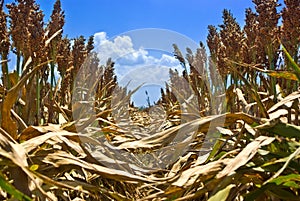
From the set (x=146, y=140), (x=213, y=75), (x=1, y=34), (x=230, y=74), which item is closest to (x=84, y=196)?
(x=146, y=140)

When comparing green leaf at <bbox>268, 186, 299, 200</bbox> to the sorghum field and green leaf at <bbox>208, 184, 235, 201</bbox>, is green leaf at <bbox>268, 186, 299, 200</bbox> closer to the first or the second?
the sorghum field

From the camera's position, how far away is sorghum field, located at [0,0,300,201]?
89cm

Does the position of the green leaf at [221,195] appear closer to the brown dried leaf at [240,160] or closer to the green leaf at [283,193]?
the brown dried leaf at [240,160]

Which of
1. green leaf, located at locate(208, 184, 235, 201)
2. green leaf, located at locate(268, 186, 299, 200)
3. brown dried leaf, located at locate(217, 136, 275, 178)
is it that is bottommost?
green leaf, located at locate(268, 186, 299, 200)

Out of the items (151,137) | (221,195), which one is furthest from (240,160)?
(151,137)

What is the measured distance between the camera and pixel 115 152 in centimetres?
152

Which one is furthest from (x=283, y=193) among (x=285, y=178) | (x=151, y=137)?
(x=151, y=137)

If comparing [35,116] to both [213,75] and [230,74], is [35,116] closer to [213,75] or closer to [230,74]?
[230,74]

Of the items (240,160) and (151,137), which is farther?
(151,137)

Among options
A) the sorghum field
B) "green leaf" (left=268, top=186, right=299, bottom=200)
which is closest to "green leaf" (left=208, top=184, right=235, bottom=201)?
the sorghum field

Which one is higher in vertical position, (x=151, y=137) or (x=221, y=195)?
(x=151, y=137)

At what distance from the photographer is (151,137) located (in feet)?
3.79

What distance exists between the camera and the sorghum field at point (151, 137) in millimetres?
890

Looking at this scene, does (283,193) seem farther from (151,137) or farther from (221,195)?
(151,137)
